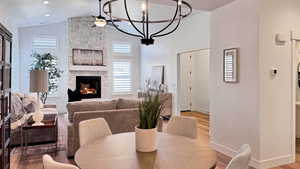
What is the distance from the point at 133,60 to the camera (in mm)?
10016

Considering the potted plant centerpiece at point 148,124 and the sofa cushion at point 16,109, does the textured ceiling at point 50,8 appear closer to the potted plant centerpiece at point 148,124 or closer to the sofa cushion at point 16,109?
the sofa cushion at point 16,109

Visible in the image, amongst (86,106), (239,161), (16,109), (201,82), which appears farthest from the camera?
(201,82)

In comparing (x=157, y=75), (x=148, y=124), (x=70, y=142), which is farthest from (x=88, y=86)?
(x=148, y=124)

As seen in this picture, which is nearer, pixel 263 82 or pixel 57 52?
pixel 263 82

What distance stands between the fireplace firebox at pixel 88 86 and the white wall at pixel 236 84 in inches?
228

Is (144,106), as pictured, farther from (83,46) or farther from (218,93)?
(83,46)

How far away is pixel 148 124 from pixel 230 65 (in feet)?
8.34

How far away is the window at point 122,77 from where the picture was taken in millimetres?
9680

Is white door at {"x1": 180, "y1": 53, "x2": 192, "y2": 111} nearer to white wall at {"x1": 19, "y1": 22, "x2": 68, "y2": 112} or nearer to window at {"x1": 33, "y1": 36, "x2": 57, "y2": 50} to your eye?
white wall at {"x1": 19, "y1": 22, "x2": 68, "y2": 112}

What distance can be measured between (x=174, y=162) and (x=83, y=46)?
803 cm

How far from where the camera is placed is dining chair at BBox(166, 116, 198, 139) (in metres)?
2.74

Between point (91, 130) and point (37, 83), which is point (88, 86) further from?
point (91, 130)

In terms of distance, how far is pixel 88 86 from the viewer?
9.23 meters

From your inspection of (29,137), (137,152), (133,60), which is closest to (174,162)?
(137,152)
